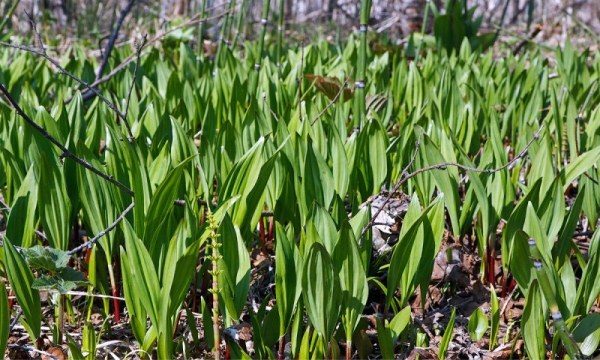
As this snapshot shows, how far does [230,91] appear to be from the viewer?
3.06 metres

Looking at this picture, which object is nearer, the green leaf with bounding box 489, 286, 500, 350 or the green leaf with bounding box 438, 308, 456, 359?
the green leaf with bounding box 438, 308, 456, 359

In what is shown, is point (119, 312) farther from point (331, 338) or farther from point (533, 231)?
point (533, 231)

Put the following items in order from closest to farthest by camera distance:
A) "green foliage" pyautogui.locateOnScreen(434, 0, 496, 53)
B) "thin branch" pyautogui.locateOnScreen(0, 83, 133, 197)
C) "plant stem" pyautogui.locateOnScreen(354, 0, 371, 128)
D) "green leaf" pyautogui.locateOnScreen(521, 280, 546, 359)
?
"green leaf" pyautogui.locateOnScreen(521, 280, 546, 359) → "thin branch" pyautogui.locateOnScreen(0, 83, 133, 197) → "plant stem" pyautogui.locateOnScreen(354, 0, 371, 128) → "green foliage" pyautogui.locateOnScreen(434, 0, 496, 53)

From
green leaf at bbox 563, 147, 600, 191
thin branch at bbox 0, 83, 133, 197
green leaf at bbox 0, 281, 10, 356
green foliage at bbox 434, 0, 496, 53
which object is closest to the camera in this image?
green leaf at bbox 0, 281, 10, 356

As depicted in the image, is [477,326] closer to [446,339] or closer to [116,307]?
[446,339]

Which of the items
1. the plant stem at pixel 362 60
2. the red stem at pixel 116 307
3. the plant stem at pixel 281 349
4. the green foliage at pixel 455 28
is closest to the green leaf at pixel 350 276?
Answer: the plant stem at pixel 281 349

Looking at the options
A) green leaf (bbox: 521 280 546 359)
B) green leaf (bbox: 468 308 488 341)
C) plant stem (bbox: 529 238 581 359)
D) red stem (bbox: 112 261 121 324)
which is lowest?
red stem (bbox: 112 261 121 324)

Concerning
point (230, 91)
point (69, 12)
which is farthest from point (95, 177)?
point (69, 12)

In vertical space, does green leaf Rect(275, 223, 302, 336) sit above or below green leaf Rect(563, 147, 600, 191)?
below

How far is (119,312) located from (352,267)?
2.02 ft

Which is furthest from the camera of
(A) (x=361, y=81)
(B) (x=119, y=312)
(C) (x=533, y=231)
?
(A) (x=361, y=81)

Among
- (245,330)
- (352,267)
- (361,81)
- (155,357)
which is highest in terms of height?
(361,81)

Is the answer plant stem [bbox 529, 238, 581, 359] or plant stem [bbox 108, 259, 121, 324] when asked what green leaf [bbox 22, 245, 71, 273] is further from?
plant stem [bbox 529, 238, 581, 359]

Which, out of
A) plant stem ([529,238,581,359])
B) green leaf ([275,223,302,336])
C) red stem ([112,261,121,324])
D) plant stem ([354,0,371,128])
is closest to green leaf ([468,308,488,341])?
plant stem ([529,238,581,359])
